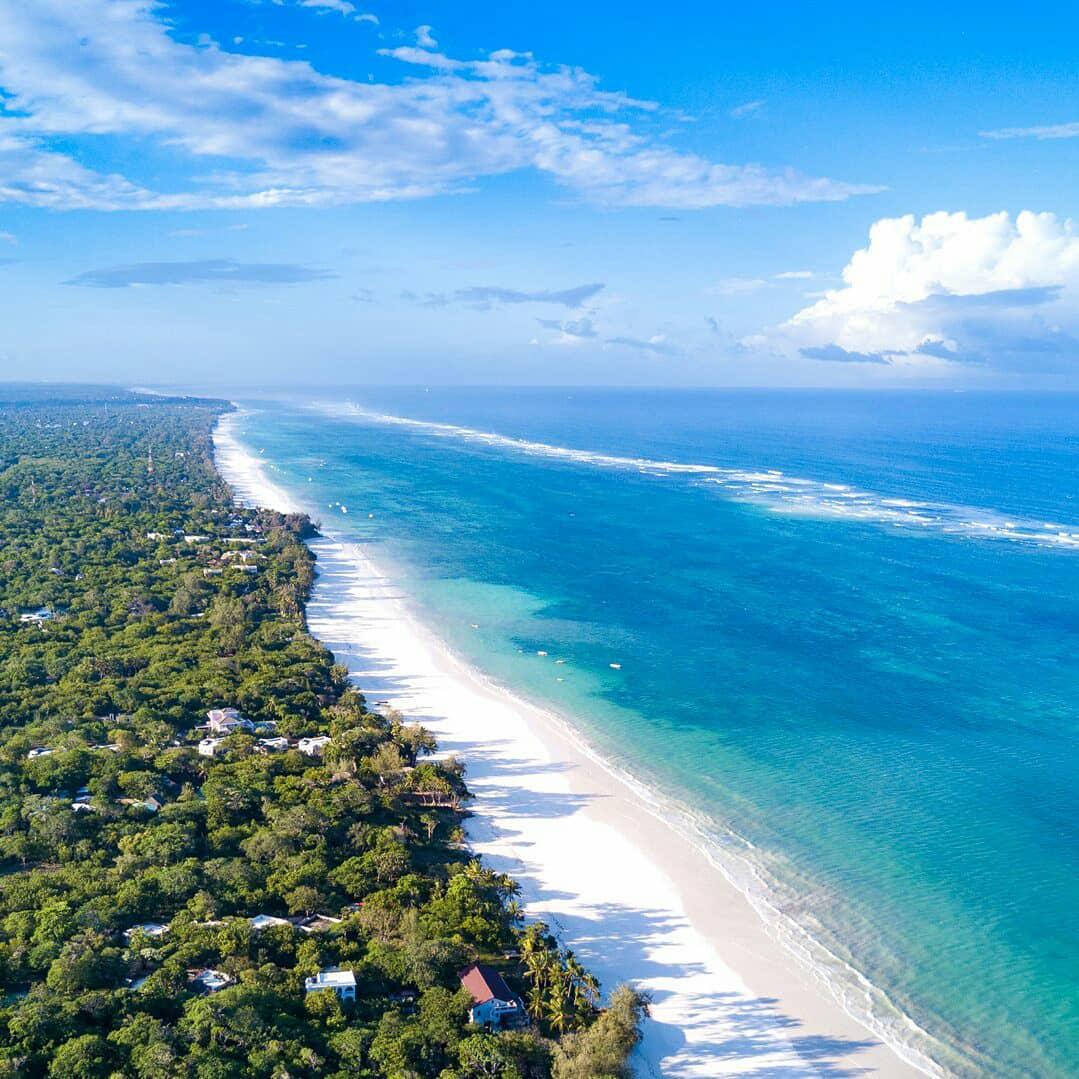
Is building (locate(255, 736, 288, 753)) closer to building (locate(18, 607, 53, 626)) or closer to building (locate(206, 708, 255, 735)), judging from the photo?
building (locate(206, 708, 255, 735))

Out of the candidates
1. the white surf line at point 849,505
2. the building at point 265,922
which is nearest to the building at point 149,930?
the building at point 265,922

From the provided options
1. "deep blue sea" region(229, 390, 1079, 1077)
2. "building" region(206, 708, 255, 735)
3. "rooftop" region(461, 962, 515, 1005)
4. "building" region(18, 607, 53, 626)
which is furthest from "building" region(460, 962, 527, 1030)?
"building" region(18, 607, 53, 626)

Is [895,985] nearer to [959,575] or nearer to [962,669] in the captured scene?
[962,669]

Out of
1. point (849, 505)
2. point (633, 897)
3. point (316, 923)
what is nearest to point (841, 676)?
point (633, 897)

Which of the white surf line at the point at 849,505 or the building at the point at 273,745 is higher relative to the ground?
the white surf line at the point at 849,505

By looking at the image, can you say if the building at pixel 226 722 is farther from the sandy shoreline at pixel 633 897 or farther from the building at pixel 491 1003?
the building at pixel 491 1003

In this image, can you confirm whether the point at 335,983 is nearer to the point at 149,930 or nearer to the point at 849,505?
the point at 149,930

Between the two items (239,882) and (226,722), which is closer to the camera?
(239,882)
